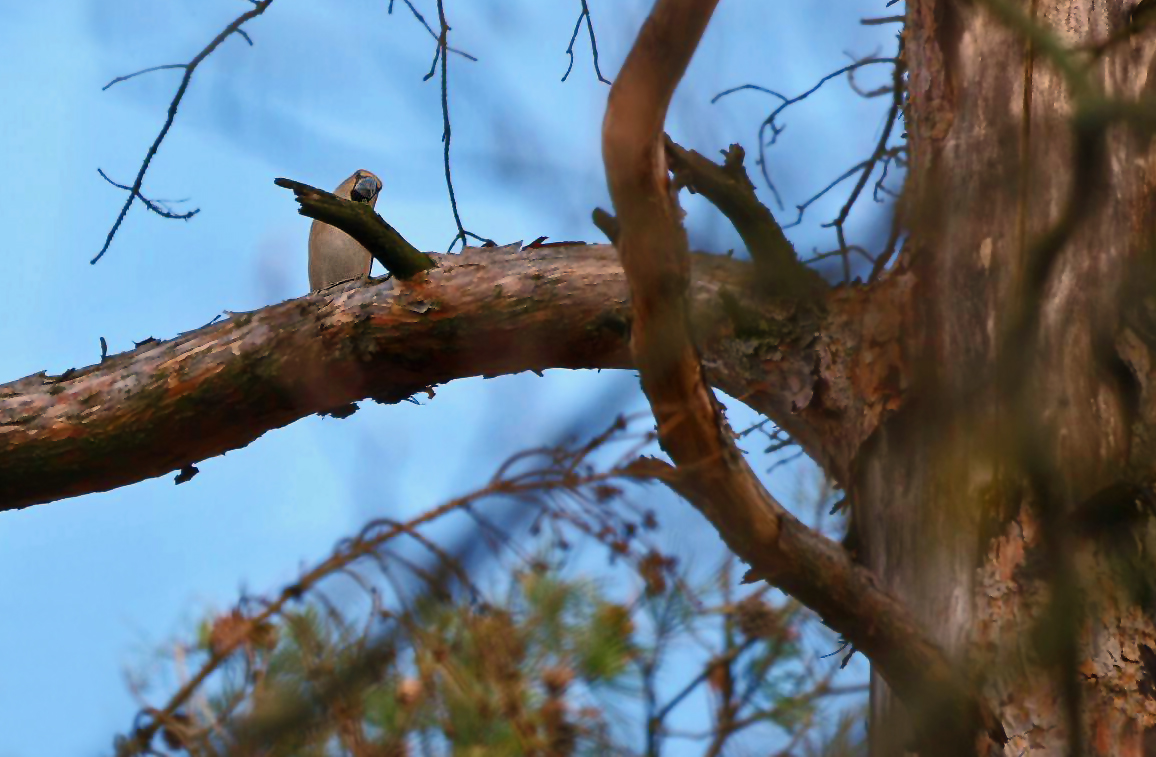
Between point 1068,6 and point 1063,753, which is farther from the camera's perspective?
point 1068,6

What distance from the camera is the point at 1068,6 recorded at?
2.27m

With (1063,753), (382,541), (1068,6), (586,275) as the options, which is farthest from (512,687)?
(1068,6)

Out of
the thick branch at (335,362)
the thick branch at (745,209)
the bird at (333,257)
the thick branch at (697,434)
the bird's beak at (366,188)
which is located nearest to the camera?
the thick branch at (697,434)

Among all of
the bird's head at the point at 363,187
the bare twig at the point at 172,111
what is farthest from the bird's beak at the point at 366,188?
the bare twig at the point at 172,111

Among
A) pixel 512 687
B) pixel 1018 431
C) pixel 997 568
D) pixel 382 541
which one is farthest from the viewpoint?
pixel 997 568

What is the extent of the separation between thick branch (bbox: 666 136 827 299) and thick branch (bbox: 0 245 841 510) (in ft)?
1.33

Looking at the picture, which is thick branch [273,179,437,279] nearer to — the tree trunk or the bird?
the tree trunk

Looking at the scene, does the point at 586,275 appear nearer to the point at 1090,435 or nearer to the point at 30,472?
the point at 1090,435

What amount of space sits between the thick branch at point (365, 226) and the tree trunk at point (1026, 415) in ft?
Result: 3.12

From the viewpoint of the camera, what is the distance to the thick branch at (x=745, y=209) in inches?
62.1

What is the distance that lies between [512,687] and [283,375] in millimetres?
1376

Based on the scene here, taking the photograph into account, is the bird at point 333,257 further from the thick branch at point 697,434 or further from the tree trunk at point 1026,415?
the thick branch at point 697,434

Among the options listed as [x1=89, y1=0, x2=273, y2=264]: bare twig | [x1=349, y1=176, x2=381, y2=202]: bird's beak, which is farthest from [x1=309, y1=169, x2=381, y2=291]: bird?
[x1=89, y1=0, x2=273, y2=264]: bare twig

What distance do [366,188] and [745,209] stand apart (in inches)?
195
